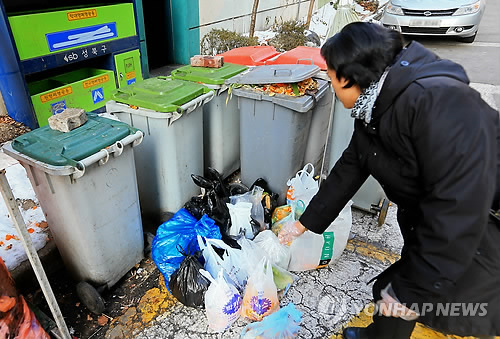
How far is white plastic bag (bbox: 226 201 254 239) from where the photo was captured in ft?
8.04

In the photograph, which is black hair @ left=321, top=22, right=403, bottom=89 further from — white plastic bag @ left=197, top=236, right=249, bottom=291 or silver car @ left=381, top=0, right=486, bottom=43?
silver car @ left=381, top=0, right=486, bottom=43

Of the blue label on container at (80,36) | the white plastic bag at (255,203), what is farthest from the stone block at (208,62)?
the blue label on container at (80,36)

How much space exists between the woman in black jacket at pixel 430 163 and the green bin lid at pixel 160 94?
1.37 meters

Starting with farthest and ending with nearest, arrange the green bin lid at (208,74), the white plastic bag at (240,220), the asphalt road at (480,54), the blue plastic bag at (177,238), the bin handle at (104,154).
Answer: the asphalt road at (480,54)
the green bin lid at (208,74)
the white plastic bag at (240,220)
the blue plastic bag at (177,238)
the bin handle at (104,154)

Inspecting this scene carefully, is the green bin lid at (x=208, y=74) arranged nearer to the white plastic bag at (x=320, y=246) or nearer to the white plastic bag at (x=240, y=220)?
the white plastic bag at (x=240, y=220)

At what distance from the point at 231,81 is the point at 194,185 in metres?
0.95

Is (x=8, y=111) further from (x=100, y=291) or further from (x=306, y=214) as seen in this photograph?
(x=306, y=214)

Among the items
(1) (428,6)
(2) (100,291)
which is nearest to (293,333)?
(2) (100,291)

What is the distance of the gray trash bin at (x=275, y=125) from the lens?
2637 mm

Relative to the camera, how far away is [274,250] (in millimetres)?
2256

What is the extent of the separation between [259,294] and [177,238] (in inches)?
26.5

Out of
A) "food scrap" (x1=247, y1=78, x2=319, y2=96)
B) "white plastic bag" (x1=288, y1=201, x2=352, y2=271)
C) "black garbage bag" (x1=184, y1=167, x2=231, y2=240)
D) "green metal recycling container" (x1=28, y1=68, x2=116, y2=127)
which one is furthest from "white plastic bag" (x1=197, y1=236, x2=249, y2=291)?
"green metal recycling container" (x1=28, y1=68, x2=116, y2=127)

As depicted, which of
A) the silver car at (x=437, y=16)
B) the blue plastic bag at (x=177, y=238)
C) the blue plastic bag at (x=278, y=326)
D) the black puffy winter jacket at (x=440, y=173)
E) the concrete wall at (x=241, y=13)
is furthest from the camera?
the silver car at (x=437, y=16)

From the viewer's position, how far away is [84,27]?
3635 mm
